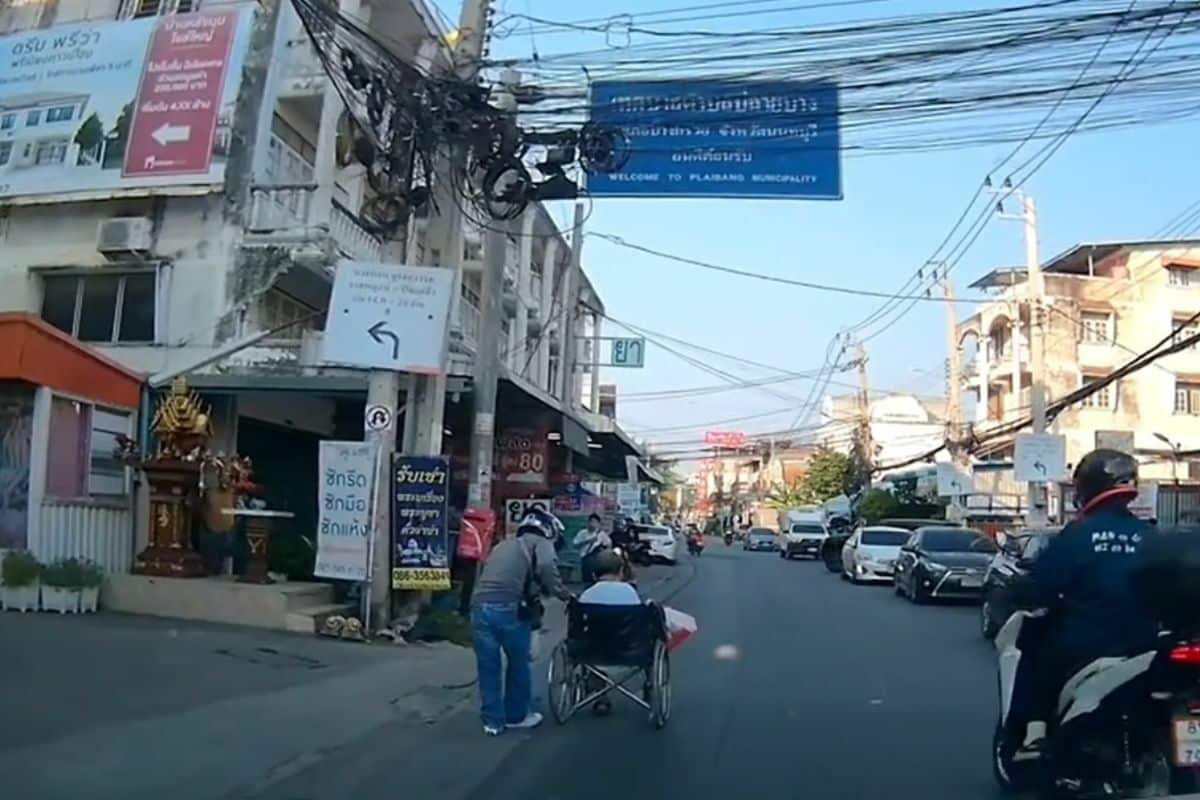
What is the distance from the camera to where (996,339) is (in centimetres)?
5575

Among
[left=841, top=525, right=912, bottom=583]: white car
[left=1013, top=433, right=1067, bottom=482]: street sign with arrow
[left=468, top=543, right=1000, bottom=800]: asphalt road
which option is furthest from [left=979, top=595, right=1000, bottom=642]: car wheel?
[left=841, top=525, right=912, bottom=583]: white car

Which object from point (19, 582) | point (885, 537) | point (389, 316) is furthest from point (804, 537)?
point (19, 582)

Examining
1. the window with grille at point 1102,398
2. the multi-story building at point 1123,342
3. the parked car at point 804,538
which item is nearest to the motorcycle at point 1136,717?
the multi-story building at point 1123,342

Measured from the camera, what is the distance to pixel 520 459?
2489cm

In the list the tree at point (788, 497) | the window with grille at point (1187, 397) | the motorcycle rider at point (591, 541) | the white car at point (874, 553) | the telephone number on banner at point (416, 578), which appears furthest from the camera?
the tree at point (788, 497)

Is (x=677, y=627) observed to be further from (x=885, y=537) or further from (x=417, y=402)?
(x=885, y=537)

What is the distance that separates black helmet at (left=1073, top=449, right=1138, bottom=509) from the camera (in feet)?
21.5

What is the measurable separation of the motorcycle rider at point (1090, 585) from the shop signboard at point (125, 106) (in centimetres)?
1651

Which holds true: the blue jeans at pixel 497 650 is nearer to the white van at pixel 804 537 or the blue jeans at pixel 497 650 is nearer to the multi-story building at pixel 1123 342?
the multi-story building at pixel 1123 342

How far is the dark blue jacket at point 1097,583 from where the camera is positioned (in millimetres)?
6387

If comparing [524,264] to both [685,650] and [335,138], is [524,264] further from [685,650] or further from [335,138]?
[685,650]

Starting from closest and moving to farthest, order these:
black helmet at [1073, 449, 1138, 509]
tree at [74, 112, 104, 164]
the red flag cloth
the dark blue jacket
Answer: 1. the dark blue jacket
2. black helmet at [1073, 449, 1138, 509]
3. the red flag cloth
4. tree at [74, 112, 104, 164]

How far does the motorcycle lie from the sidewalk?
3.69 m

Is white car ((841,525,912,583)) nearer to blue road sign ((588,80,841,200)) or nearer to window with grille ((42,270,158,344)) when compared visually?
window with grille ((42,270,158,344))
